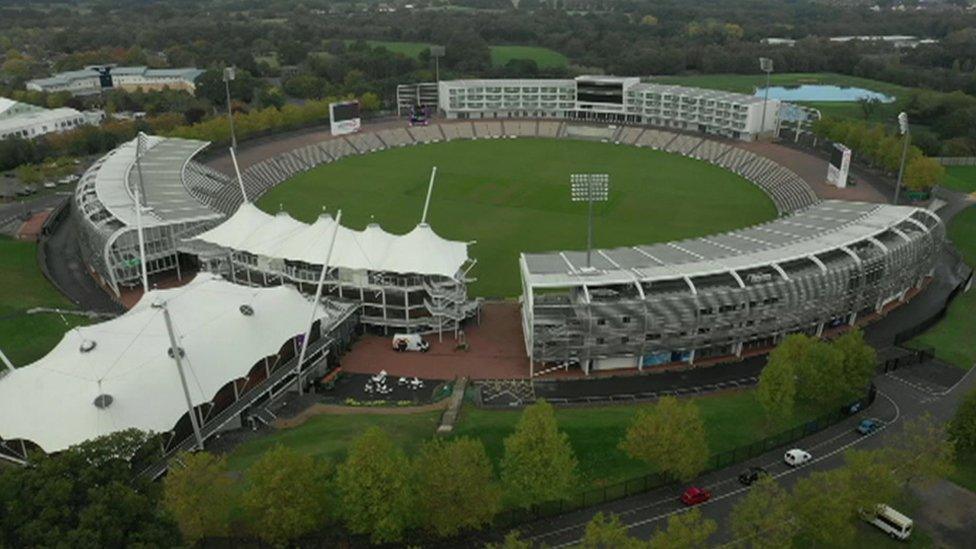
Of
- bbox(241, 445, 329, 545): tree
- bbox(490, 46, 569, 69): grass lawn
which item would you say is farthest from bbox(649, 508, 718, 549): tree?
bbox(490, 46, 569, 69): grass lawn

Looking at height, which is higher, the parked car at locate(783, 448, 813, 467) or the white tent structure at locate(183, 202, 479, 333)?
the white tent structure at locate(183, 202, 479, 333)

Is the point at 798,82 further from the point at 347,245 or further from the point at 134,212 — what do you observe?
the point at 134,212

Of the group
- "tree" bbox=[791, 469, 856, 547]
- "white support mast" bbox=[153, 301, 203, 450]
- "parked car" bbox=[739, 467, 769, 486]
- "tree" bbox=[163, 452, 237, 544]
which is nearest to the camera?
"tree" bbox=[791, 469, 856, 547]

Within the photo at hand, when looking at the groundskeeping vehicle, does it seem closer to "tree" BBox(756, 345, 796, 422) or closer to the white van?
"tree" BBox(756, 345, 796, 422)

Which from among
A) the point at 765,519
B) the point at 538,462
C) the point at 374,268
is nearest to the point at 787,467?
the point at 765,519

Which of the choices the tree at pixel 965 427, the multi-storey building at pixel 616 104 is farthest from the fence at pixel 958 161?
the tree at pixel 965 427

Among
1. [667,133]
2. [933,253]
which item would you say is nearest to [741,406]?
[933,253]

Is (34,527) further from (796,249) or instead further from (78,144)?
(78,144)
